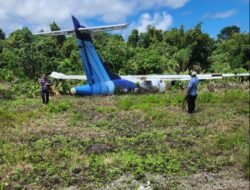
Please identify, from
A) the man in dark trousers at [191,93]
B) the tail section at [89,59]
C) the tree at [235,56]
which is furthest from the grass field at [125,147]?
the tree at [235,56]

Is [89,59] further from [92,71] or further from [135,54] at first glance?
[135,54]

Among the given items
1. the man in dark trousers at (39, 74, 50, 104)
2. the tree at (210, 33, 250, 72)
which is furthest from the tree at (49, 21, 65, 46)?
the man in dark trousers at (39, 74, 50, 104)

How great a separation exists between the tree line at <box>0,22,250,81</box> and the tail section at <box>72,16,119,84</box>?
612 cm

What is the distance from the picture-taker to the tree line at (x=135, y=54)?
1448 inches

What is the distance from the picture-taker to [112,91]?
2481 centimetres

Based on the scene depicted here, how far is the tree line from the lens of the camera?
121 feet

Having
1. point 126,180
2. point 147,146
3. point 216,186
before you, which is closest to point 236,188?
point 216,186

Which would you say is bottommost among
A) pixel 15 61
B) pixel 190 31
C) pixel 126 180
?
pixel 126 180

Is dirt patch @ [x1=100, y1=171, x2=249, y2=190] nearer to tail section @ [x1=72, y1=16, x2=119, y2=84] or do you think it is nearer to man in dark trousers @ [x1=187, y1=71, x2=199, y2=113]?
man in dark trousers @ [x1=187, y1=71, x2=199, y2=113]

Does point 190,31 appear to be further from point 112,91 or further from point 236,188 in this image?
point 236,188

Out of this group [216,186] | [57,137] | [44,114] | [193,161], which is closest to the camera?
[216,186]

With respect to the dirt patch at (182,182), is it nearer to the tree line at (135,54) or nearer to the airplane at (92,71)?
the airplane at (92,71)

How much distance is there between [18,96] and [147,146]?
15858 mm

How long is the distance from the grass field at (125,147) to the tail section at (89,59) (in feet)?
20.8
